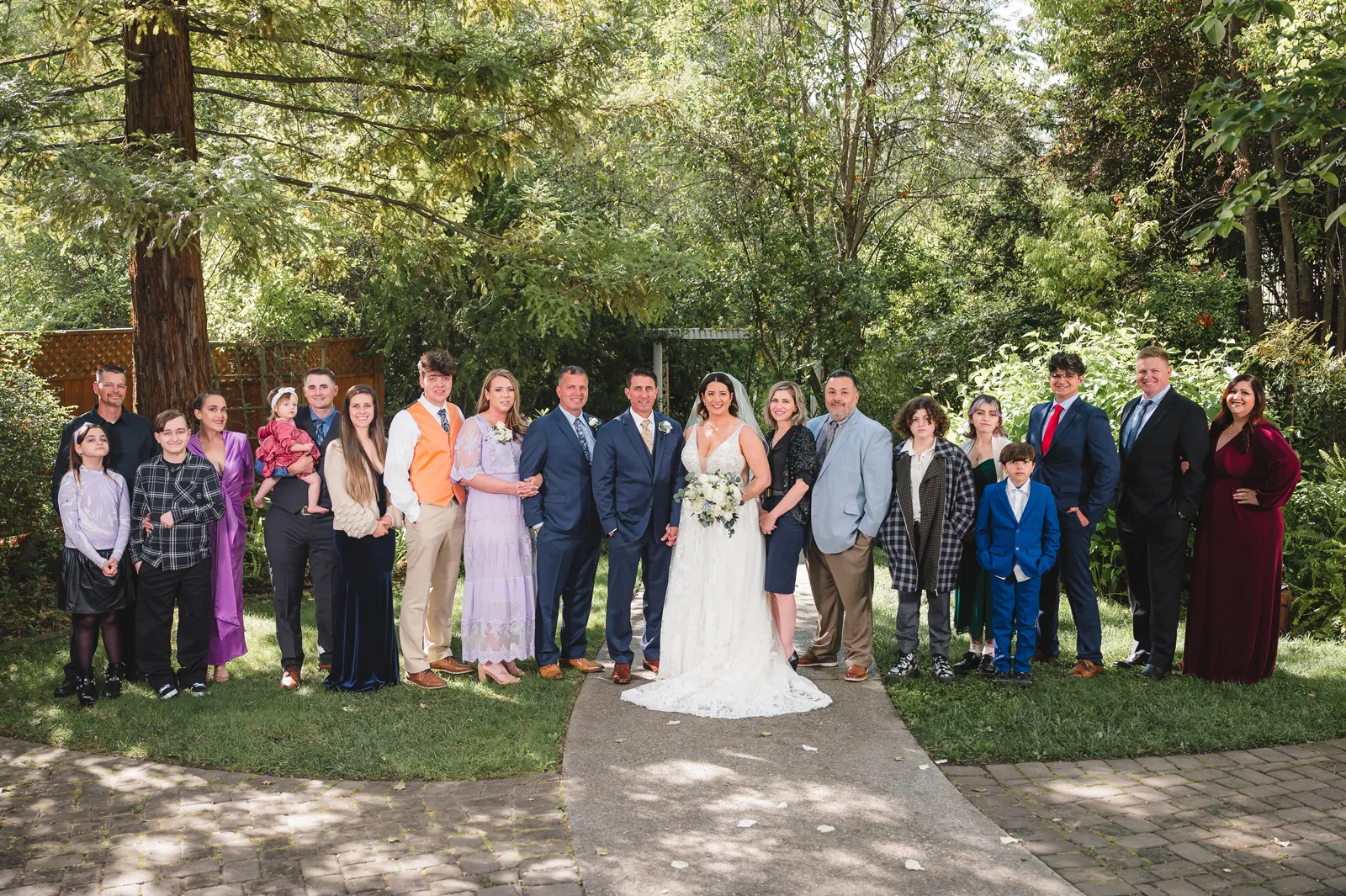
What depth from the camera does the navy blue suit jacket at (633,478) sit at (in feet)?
21.8

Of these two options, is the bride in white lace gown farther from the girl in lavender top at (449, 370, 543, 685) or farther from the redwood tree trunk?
the redwood tree trunk

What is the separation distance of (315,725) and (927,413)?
3.92 metres

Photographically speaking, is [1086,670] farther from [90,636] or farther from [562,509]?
[90,636]

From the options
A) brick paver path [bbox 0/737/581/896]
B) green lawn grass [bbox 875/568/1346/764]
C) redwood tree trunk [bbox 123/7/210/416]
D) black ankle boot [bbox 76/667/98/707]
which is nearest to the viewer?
brick paver path [bbox 0/737/581/896]

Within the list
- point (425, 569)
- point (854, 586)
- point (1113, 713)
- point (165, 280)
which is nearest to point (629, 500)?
point (425, 569)

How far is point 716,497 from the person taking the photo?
20.9 feet

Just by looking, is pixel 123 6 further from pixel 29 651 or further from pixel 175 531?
pixel 29 651

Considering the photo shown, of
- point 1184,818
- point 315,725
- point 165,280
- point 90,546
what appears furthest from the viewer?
point 165,280

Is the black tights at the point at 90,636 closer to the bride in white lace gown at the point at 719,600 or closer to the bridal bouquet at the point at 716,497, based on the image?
the bride in white lace gown at the point at 719,600

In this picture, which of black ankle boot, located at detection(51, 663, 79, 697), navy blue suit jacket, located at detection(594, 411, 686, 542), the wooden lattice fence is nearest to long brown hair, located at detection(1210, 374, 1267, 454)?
navy blue suit jacket, located at detection(594, 411, 686, 542)

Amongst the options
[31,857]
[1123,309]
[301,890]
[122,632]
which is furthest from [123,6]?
[1123,309]

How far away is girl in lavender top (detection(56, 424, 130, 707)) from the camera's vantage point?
623 centimetres

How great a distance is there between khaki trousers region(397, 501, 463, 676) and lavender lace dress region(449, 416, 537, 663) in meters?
0.13

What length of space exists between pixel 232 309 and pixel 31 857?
10314 mm
